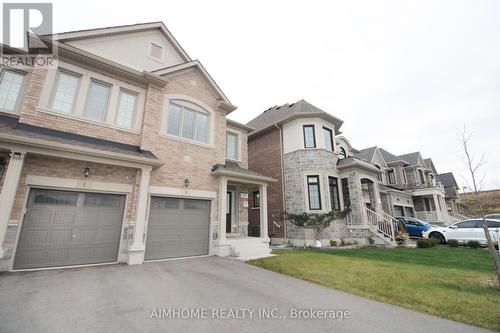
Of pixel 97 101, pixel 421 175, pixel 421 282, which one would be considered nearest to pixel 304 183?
pixel 421 282

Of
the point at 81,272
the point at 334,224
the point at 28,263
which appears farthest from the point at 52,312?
the point at 334,224

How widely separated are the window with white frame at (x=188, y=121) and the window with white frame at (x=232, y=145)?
2208 mm

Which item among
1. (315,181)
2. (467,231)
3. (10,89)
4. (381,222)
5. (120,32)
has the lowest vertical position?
(467,231)

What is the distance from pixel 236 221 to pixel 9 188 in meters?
8.50

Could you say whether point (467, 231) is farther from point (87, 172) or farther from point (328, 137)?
point (87, 172)

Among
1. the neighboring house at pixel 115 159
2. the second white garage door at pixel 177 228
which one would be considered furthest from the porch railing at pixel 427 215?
the second white garage door at pixel 177 228

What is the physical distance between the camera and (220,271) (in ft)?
22.9

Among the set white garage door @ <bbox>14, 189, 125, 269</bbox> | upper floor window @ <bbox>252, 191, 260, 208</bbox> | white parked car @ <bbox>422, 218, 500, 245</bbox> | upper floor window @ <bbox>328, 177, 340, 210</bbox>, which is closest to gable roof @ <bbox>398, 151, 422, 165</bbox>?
white parked car @ <bbox>422, 218, 500, 245</bbox>

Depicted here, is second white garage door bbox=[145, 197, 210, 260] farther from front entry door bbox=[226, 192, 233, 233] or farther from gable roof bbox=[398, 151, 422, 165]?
→ gable roof bbox=[398, 151, 422, 165]

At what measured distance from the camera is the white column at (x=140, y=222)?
7.55 meters

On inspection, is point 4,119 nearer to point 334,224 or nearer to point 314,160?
point 314,160

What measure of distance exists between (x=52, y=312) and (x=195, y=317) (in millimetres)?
2441

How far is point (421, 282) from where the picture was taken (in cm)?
575

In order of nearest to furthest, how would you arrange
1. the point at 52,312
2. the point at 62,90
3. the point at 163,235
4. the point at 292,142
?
the point at 52,312 < the point at 62,90 < the point at 163,235 < the point at 292,142
